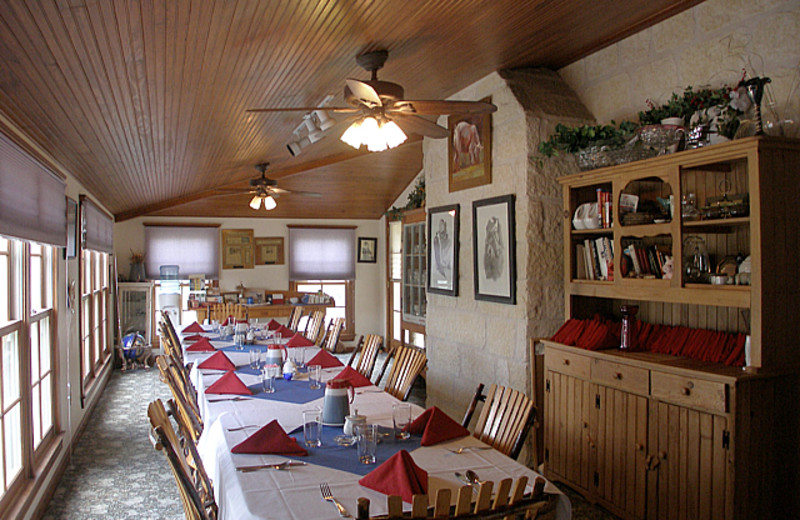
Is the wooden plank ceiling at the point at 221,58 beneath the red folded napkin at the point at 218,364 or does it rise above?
above

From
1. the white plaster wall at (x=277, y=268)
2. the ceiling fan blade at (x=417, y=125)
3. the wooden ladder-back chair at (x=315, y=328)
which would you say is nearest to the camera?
the ceiling fan blade at (x=417, y=125)

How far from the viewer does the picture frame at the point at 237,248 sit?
8812 millimetres

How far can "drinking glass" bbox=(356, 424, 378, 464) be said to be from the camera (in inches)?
83.0

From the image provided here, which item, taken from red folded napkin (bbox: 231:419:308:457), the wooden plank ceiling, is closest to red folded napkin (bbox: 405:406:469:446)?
red folded napkin (bbox: 231:419:308:457)

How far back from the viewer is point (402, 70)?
3.54 meters

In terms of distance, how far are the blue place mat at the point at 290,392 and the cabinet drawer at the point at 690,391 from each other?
5.90 ft

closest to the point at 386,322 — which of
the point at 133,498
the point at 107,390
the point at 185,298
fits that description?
the point at 185,298

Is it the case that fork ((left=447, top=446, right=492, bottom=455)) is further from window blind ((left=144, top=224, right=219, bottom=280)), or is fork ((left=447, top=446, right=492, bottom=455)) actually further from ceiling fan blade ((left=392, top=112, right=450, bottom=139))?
window blind ((left=144, top=224, right=219, bottom=280))

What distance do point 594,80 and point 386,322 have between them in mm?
5797

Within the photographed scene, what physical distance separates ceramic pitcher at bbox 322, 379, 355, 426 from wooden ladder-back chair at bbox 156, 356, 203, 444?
26.7 inches

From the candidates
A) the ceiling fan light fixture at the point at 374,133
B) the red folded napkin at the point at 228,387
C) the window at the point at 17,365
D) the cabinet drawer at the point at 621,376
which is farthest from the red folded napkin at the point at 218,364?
the cabinet drawer at the point at 621,376

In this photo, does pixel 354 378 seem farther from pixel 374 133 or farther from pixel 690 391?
pixel 690 391

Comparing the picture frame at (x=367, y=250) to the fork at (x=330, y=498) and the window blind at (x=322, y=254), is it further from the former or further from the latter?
the fork at (x=330, y=498)

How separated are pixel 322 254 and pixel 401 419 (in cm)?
697
